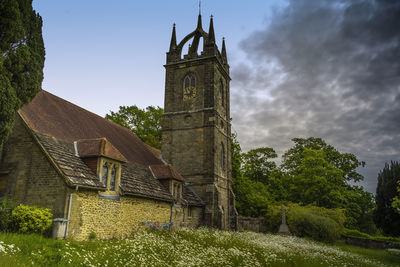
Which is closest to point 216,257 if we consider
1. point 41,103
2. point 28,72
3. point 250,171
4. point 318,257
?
point 318,257

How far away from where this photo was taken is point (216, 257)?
422 inches

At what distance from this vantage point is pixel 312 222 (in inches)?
1066

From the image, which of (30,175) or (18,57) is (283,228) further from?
(18,57)

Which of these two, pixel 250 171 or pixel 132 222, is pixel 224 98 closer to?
pixel 132 222

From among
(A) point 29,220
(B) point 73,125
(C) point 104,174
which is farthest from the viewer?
(B) point 73,125

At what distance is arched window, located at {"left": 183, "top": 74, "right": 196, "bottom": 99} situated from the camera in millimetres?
26881

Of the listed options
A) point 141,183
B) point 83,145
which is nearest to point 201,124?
point 141,183

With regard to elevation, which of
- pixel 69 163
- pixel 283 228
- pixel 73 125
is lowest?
pixel 283 228

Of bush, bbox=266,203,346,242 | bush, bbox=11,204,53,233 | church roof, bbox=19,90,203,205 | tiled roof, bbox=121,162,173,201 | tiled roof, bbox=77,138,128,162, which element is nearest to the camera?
bush, bbox=11,204,53,233

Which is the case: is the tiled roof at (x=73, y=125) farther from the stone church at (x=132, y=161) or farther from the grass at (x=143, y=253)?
the grass at (x=143, y=253)

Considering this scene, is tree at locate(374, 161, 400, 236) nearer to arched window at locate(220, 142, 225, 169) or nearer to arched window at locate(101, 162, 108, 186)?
arched window at locate(220, 142, 225, 169)

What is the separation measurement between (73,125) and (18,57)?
22.0 feet

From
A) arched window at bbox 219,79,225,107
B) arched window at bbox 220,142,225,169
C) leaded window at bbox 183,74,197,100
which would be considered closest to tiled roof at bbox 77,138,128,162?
leaded window at bbox 183,74,197,100

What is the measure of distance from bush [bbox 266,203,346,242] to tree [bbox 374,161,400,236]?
4898 millimetres
